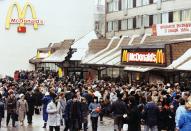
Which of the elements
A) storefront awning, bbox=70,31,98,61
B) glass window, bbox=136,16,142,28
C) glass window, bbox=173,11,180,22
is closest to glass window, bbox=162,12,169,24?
glass window, bbox=173,11,180,22

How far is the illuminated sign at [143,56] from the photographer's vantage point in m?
31.8

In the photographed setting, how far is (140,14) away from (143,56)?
24.1m

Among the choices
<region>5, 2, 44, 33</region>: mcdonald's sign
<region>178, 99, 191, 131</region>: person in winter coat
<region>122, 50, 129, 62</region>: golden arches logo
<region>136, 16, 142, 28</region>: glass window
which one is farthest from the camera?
<region>5, 2, 44, 33</region>: mcdonald's sign

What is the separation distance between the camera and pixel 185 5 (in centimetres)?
4875

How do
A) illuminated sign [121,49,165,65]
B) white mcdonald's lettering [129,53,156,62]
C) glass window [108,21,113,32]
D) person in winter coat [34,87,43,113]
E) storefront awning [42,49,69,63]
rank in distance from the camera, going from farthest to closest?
glass window [108,21,113,32], storefront awning [42,49,69,63], white mcdonald's lettering [129,53,156,62], illuminated sign [121,49,165,65], person in winter coat [34,87,43,113]

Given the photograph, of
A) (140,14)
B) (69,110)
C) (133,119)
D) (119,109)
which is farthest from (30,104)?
(140,14)

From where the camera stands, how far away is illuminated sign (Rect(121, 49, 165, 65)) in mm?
31828

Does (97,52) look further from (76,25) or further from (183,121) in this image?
(183,121)

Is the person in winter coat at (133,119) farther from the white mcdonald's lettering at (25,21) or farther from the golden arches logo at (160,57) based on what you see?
the white mcdonald's lettering at (25,21)

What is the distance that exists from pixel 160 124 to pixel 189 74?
1183 centimetres

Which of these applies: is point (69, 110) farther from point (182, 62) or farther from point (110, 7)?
point (110, 7)

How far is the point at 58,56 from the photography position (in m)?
53.3

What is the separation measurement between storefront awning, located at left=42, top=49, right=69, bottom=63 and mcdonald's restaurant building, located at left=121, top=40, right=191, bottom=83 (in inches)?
574

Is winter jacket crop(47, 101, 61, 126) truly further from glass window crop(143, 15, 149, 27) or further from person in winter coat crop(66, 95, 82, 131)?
glass window crop(143, 15, 149, 27)
